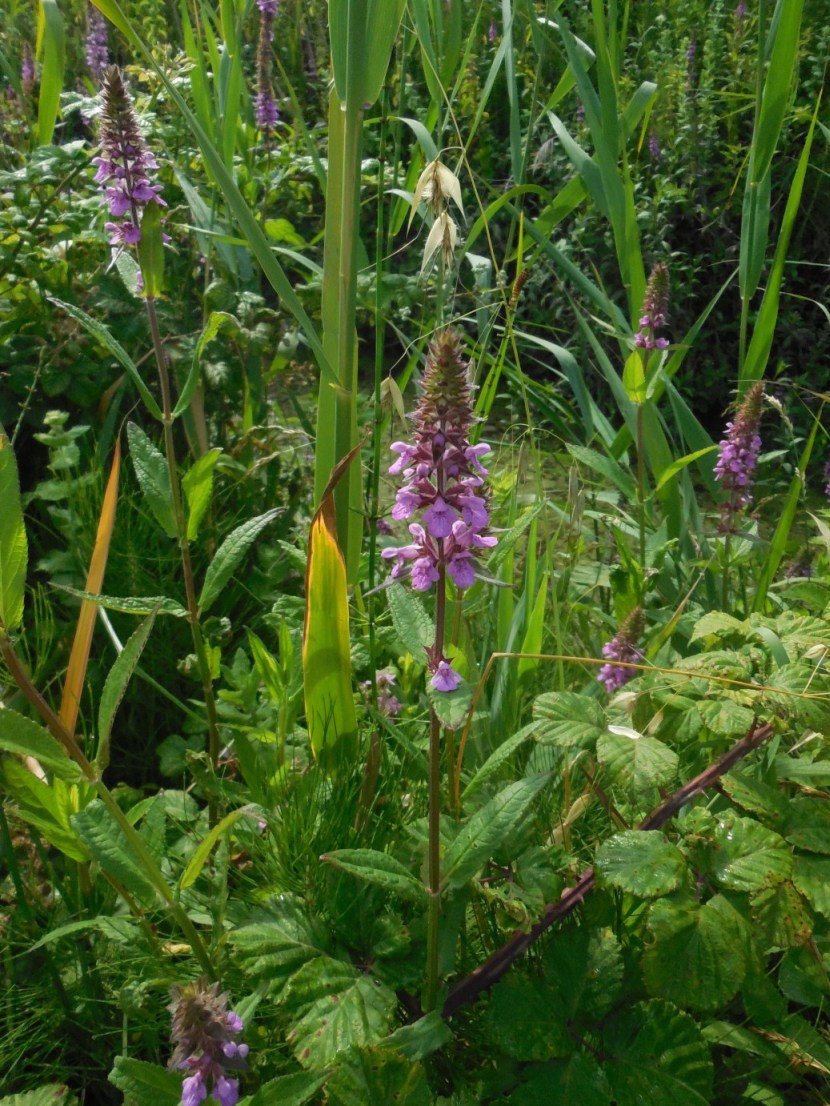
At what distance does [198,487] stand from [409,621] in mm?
469

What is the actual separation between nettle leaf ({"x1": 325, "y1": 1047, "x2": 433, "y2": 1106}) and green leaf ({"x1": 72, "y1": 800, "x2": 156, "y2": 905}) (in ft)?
0.84

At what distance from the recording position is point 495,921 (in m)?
1.09

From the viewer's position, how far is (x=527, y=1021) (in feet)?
3.07

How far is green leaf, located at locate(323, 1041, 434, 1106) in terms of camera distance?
0.88 meters

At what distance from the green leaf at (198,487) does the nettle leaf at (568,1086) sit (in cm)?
75

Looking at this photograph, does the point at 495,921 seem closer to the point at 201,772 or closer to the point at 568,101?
the point at 201,772

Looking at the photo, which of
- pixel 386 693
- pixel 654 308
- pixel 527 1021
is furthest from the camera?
pixel 654 308

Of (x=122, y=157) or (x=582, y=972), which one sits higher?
(x=122, y=157)

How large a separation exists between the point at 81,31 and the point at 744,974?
584 centimetres

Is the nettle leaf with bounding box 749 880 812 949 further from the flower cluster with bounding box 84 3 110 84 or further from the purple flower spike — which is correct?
the flower cluster with bounding box 84 3 110 84

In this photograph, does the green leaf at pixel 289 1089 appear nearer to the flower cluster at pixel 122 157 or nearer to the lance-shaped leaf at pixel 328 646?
the lance-shaped leaf at pixel 328 646

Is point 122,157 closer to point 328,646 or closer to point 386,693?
point 328,646

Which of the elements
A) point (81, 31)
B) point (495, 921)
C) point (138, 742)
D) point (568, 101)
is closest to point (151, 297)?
point (495, 921)

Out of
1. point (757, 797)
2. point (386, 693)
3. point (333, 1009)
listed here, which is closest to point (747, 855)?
point (757, 797)
